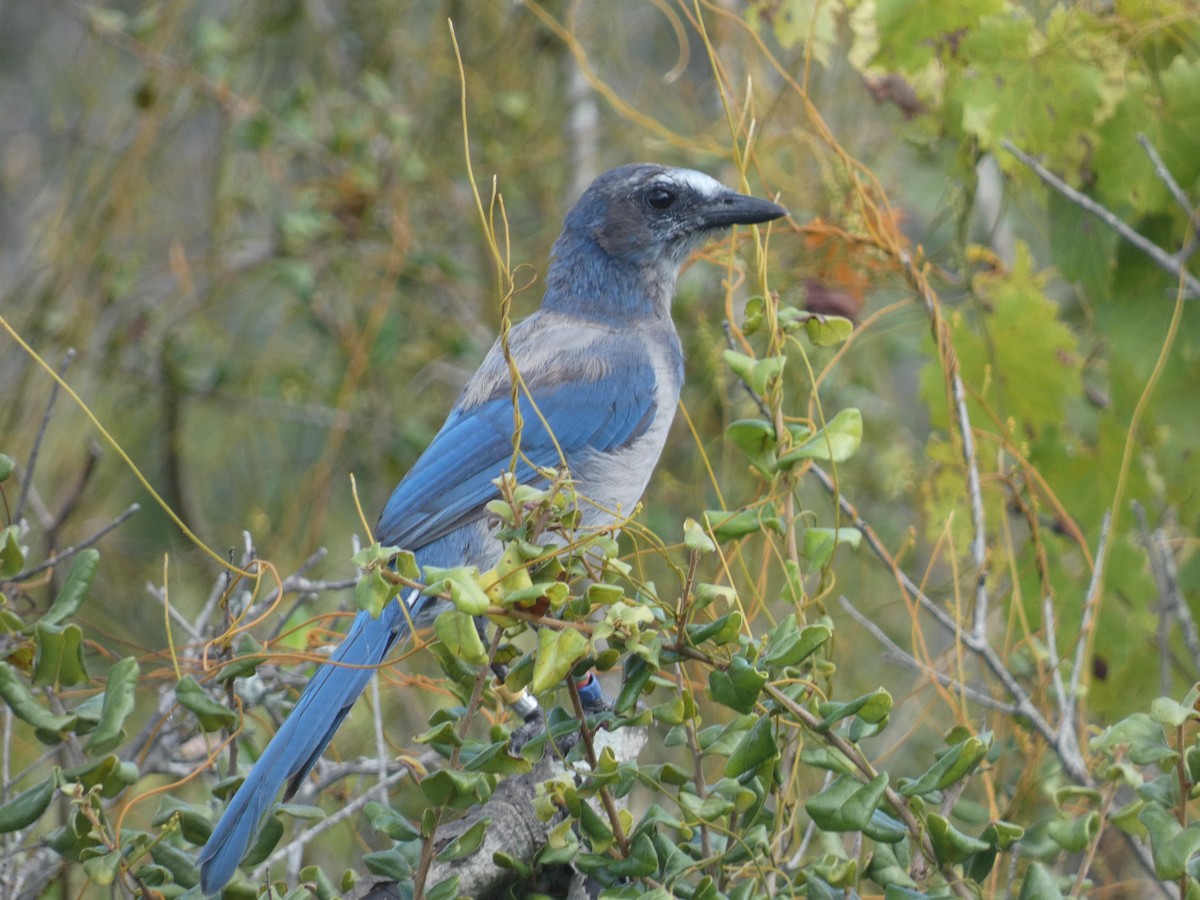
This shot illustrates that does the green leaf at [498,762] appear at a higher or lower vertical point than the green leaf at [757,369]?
lower

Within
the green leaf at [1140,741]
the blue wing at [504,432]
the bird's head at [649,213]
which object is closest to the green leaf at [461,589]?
the green leaf at [1140,741]

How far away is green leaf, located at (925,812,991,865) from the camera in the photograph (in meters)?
1.93

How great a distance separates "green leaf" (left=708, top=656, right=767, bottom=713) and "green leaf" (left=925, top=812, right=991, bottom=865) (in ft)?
1.03

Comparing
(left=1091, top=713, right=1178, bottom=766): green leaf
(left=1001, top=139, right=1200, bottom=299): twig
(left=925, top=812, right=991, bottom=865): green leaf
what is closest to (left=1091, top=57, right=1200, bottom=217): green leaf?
(left=1001, top=139, right=1200, bottom=299): twig

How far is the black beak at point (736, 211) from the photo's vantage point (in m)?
3.56

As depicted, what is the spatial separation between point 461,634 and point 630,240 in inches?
98.4

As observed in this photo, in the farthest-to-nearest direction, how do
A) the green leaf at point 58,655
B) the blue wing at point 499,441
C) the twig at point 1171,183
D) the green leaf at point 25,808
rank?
the blue wing at point 499,441
the twig at point 1171,183
the green leaf at point 58,655
the green leaf at point 25,808

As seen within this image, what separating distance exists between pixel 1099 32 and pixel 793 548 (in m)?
1.68

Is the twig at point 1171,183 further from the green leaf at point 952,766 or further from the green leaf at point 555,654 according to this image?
the green leaf at point 555,654

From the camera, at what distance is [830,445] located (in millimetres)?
2217

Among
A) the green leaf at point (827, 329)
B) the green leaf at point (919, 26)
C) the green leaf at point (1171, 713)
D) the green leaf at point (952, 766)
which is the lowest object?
the green leaf at point (952, 766)

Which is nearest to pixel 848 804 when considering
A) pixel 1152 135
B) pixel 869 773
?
pixel 869 773

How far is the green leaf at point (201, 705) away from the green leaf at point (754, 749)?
823 mm

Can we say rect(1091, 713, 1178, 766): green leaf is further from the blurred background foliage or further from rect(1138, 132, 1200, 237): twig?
rect(1138, 132, 1200, 237): twig
